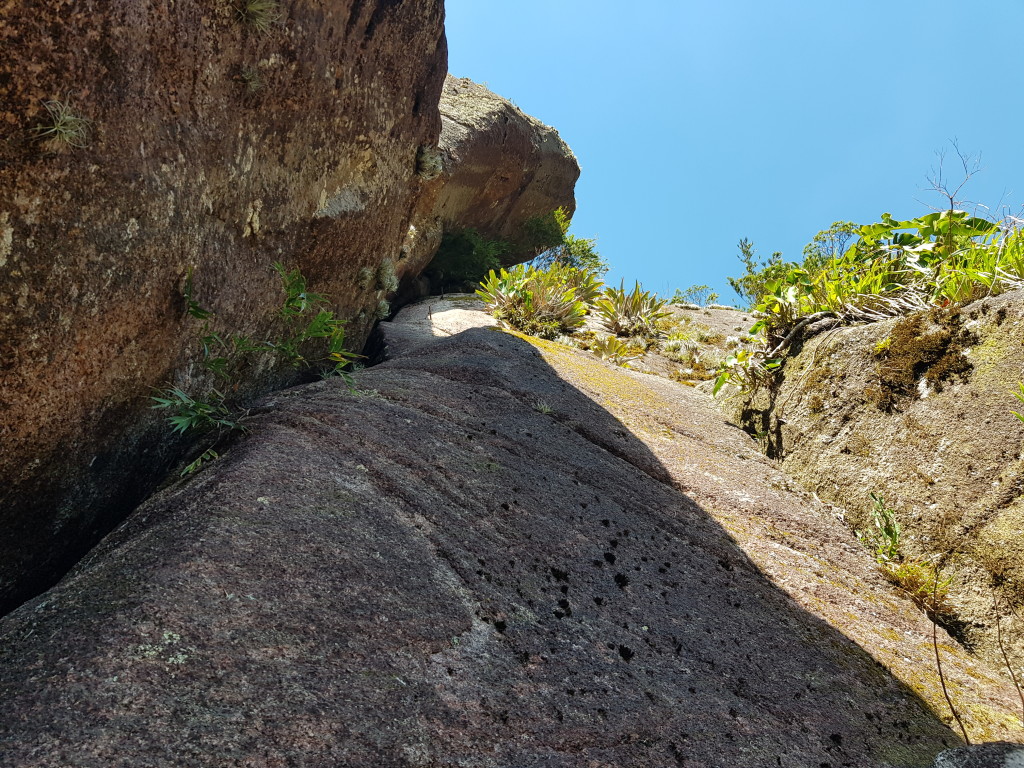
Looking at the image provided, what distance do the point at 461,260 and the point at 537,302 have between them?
215 inches

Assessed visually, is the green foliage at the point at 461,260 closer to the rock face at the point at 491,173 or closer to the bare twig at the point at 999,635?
the rock face at the point at 491,173

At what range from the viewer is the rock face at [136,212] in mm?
2705

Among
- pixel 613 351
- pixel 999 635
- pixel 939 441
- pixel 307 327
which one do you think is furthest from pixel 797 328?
pixel 307 327

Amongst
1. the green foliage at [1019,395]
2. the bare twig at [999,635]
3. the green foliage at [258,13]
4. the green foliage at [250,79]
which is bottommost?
the bare twig at [999,635]

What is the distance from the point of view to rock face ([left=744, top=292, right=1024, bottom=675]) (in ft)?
12.7

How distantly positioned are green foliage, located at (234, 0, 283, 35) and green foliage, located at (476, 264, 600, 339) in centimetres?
624

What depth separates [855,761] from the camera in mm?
2801

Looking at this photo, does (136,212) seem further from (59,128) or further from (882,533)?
(882,533)

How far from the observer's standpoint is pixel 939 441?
Answer: 443 cm

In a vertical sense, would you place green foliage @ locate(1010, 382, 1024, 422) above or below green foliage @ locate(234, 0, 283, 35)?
below

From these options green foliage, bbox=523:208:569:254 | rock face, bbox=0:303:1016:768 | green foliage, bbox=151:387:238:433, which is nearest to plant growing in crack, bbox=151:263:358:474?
green foliage, bbox=151:387:238:433

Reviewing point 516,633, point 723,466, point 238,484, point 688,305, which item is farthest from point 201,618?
point 688,305

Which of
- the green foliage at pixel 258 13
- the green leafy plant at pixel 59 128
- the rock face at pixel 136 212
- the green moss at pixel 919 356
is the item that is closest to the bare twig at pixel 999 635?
the green moss at pixel 919 356

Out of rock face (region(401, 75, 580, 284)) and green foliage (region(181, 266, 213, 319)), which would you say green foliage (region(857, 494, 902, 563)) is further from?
rock face (region(401, 75, 580, 284))
